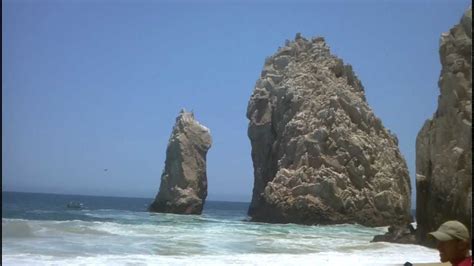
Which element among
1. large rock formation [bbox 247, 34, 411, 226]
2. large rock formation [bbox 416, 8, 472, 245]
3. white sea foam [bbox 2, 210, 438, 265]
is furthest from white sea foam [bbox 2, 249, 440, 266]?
large rock formation [bbox 247, 34, 411, 226]

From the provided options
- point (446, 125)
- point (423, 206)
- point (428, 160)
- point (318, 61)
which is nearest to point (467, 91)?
point (446, 125)

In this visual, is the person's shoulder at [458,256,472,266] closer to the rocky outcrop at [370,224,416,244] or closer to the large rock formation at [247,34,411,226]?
the rocky outcrop at [370,224,416,244]

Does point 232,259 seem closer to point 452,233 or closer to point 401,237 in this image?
point 401,237

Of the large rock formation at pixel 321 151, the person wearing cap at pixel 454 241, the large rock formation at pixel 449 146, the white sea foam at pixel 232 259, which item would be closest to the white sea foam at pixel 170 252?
the white sea foam at pixel 232 259

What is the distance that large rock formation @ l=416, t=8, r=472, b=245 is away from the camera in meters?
20.0

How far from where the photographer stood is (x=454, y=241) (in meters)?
3.95

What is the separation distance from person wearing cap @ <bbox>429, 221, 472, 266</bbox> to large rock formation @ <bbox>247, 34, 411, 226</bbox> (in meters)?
40.6

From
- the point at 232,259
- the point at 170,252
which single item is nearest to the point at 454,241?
the point at 232,259

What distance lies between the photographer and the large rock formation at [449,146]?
1998 cm

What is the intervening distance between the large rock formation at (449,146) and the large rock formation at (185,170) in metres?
39.0

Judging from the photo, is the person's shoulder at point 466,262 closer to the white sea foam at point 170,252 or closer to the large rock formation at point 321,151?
the white sea foam at point 170,252

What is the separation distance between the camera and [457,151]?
2020cm

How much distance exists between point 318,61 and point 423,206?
32468mm

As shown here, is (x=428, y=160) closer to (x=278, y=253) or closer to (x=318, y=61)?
(x=278, y=253)
